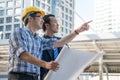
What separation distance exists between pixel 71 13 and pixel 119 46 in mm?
47678

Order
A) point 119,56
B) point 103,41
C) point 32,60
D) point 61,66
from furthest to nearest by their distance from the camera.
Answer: point 119,56, point 103,41, point 61,66, point 32,60

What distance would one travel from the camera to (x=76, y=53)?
2.11 m

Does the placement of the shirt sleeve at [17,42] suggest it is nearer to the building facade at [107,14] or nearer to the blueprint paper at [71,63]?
the blueprint paper at [71,63]

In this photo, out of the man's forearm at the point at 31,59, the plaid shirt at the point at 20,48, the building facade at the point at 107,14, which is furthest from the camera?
the building facade at the point at 107,14

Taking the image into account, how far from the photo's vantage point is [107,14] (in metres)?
→ 83.2

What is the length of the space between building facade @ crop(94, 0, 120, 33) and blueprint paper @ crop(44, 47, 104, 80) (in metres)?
72.3

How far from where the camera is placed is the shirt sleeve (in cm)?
202

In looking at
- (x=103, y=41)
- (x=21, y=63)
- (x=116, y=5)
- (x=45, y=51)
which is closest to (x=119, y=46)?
(x=103, y=41)

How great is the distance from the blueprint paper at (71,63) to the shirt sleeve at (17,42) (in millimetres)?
234

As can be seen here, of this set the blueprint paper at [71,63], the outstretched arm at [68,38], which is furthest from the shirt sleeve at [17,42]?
the outstretched arm at [68,38]

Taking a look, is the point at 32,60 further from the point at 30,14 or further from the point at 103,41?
the point at 103,41

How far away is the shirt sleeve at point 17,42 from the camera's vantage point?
6.62 ft

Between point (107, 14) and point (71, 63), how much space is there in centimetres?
8227

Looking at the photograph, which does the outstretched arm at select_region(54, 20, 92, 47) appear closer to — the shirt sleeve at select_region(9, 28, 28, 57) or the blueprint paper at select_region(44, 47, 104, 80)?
the blueprint paper at select_region(44, 47, 104, 80)
